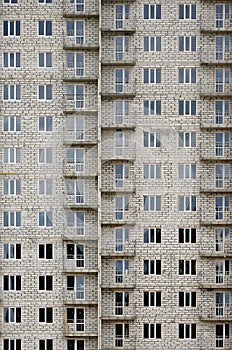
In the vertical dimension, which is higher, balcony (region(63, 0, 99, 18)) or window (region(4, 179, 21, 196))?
balcony (region(63, 0, 99, 18))

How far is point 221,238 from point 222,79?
5.13m

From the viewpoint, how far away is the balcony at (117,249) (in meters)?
20.0

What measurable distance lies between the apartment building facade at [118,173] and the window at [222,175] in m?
0.03

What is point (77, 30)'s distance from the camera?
2009 cm

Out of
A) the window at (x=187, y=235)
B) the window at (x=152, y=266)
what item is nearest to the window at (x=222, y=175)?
the window at (x=187, y=235)

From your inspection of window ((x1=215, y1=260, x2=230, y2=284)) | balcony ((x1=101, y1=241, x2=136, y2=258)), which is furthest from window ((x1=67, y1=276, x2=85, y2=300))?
window ((x1=215, y1=260, x2=230, y2=284))

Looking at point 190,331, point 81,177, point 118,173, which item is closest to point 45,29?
point 81,177

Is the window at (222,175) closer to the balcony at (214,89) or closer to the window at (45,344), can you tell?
the balcony at (214,89)

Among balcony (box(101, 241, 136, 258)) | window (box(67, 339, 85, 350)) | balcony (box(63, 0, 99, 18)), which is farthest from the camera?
window (box(67, 339, 85, 350))

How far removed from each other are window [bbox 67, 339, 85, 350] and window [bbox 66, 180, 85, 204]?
4.52 m

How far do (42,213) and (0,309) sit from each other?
339 centimetres

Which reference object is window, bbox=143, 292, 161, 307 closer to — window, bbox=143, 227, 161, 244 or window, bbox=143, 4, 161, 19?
window, bbox=143, 227, 161, 244

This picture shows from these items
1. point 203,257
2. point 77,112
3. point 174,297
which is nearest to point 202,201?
point 203,257

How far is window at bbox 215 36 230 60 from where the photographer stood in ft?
65.6
